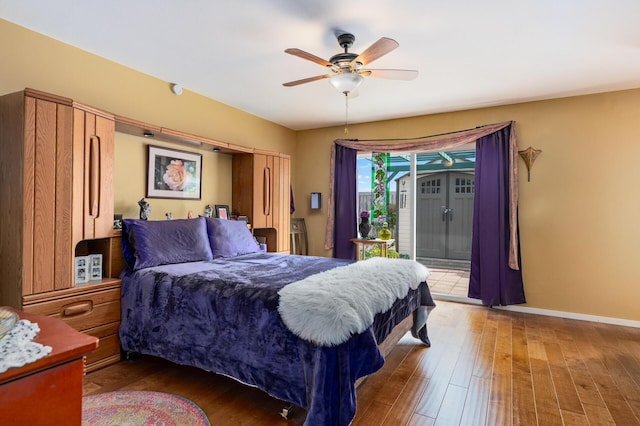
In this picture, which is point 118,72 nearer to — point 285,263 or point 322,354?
point 285,263

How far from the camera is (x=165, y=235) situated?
118 inches

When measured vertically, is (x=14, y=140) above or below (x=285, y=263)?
above

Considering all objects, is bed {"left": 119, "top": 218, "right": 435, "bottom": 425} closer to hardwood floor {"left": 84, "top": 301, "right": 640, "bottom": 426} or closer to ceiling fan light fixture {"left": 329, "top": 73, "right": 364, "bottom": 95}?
hardwood floor {"left": 84, "top": 301, "right": 640, "bottom": 426}

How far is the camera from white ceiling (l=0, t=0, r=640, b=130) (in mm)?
2270

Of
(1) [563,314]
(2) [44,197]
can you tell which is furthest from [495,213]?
(2) [44,197]

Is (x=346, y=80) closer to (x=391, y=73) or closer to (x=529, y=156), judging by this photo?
(x=391, y=73)

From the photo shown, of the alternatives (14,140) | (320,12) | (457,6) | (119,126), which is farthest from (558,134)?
(14,140)

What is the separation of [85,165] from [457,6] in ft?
9.40

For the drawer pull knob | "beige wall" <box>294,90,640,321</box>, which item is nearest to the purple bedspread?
the drawer pull knob

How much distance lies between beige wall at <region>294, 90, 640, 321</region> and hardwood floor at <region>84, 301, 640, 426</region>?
661 mm

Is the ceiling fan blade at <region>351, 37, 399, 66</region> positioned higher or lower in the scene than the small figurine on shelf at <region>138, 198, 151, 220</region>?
higher

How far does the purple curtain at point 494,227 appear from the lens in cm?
418

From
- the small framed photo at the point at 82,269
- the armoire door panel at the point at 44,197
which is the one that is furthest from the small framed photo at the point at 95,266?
the armoire door panel at the point at 44,197

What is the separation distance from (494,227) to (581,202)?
95 centimetres
